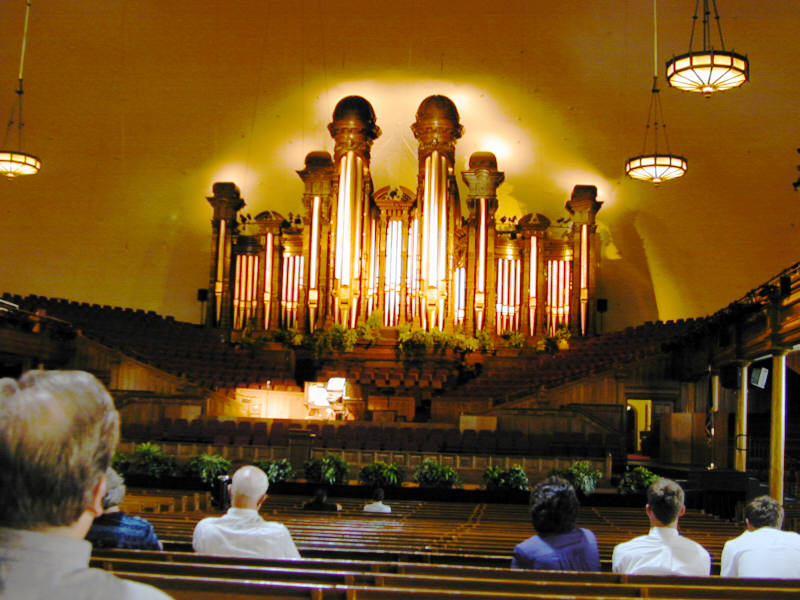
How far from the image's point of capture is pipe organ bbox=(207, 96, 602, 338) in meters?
19.8

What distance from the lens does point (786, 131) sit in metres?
18.0

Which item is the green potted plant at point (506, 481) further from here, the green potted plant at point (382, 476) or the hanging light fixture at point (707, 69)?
the hanging light fixture at point (707, 69)

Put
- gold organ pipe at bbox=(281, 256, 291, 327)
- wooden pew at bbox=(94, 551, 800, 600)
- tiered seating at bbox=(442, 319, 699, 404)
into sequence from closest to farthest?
1. wooden pew at bbox=(94, 551, 800, 600)
2. tiered seating at bbox=(442, 319, 699, 404)
3. gold organ pipe at bbox=(281, 256, 291, 327)

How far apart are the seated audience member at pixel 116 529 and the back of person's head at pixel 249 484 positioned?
528mm

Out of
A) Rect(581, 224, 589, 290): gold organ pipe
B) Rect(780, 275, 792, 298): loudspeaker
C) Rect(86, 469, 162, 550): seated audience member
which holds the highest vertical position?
Rect(581, 224, 589, 290): gold organ pipe

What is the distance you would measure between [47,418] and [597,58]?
19632 millimetres

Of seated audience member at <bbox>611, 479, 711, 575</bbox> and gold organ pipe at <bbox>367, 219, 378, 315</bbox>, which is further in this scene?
gold organ pipe at <bbox>367, 219, 378, 315</bbox>

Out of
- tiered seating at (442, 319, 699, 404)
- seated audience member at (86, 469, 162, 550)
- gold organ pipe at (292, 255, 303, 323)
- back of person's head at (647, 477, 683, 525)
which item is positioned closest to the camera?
seated audience member at (86, 469, 162, 550)

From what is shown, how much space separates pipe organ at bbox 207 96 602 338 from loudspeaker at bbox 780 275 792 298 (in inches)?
375

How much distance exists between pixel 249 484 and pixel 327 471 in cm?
735

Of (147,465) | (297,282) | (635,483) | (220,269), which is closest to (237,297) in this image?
(220,269)

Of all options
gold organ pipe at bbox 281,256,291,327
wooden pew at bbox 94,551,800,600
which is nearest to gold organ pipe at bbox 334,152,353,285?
gold organ pipe at bbox 281,256,291,327

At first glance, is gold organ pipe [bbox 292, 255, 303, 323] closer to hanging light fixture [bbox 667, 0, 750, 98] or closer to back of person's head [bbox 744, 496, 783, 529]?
hanging light fixture [bbox 667, 0, 750, 98]

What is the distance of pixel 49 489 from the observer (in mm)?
1135
